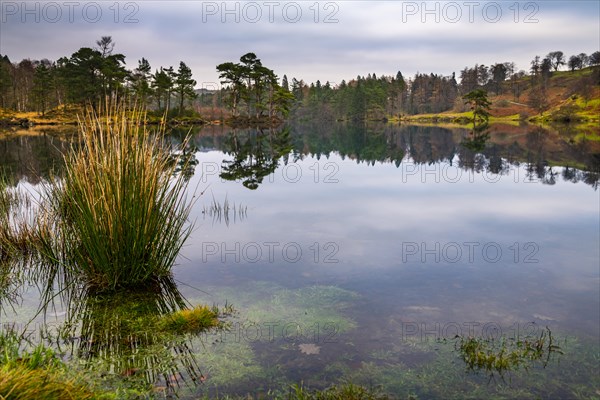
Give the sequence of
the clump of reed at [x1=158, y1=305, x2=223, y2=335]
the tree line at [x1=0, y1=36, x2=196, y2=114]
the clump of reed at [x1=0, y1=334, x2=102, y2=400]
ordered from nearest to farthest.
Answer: the clump of reed at [x1=0, y1=334, x2=102, y2=400] → the clump of reed at [x1=158, y1=305, x2=223, y2=335] → the tree line at [x1=0, y1=36, x2=196, y2=114]

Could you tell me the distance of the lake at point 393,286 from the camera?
545 centimetres

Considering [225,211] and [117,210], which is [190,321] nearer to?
[117,210]

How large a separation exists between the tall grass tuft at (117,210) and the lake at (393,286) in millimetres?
934

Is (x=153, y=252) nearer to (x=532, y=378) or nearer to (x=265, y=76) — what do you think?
(x=532, y=378)

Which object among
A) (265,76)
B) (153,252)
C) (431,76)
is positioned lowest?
(153,252)

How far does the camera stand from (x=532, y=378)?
5.29m

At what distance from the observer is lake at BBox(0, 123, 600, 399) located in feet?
17.9

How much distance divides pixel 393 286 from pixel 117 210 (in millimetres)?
5320

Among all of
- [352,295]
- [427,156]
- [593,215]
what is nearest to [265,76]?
[427,156]

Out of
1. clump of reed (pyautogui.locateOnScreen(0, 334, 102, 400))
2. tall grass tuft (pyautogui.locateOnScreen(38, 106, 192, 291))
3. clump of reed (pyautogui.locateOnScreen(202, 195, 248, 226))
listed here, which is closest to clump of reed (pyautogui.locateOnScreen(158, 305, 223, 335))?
tall grass tuft (pyautogui.locateOnScreen(38, 106, 192, 291))

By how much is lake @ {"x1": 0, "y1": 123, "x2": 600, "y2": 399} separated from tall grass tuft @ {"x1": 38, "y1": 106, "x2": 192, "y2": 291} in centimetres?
93

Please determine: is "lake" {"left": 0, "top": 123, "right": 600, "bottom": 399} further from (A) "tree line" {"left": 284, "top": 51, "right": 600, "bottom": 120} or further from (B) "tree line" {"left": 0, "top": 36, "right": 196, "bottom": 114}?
(A) "tree line" {"left": 284, "top": 51, "right": 600, "bottom": 120}

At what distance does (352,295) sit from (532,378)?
3438mm

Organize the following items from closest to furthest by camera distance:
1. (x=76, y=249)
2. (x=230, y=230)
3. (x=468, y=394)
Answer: (x=468, y=394) < (x=76, y=249) < (x=230, y=230)
